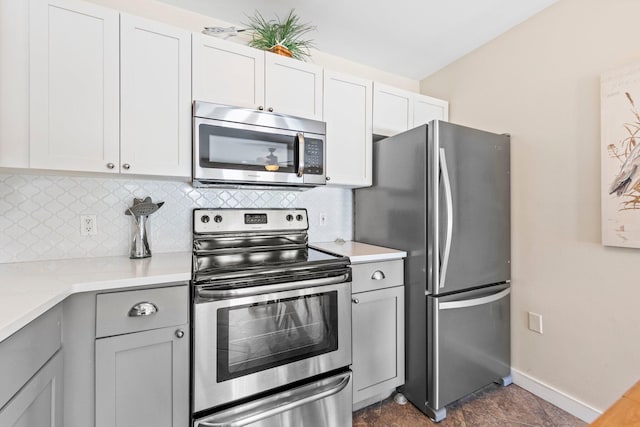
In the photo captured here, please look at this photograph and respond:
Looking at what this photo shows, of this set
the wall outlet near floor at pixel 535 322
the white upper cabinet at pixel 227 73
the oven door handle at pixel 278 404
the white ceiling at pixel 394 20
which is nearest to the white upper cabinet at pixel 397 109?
the white ceiling at pixel 394 20

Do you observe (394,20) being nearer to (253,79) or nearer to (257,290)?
(253,79)

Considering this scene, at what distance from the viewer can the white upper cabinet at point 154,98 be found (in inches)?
57.7

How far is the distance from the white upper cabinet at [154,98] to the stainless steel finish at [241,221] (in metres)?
0.37

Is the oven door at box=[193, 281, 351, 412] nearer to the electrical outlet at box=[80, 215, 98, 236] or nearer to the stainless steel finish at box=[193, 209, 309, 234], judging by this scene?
the stainless steel finish at box=[193, 209, 309, 234]

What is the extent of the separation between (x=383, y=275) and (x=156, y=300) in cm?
125

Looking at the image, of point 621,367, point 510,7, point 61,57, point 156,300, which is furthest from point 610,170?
point 61,57

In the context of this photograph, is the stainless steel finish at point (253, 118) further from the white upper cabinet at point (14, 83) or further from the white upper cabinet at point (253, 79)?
the white upper cabinet at point (14, 83)

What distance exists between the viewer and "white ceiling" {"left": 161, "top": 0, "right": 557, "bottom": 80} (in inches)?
74.0

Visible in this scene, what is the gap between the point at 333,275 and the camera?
1.58 meters

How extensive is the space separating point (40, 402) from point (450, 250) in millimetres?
1941

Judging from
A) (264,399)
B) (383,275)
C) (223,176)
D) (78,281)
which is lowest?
(264,399)

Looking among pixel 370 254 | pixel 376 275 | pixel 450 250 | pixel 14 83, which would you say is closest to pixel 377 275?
pixel 376 275

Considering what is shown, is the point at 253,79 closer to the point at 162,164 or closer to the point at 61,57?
the point at 162,164

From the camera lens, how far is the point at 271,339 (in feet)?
4.68
